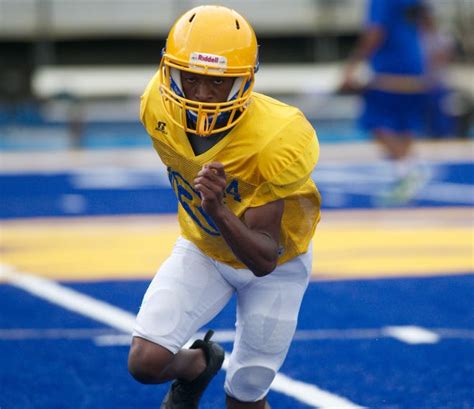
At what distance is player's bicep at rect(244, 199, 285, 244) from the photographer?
4.32 meters

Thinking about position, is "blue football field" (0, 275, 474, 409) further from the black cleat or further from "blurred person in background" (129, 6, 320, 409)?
"blurred person in background" (129, 6, 320, 409)

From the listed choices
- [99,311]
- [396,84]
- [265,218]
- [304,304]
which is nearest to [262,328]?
[265,218]

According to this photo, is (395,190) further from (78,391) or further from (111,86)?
(111,86)

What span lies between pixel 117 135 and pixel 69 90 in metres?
1.79

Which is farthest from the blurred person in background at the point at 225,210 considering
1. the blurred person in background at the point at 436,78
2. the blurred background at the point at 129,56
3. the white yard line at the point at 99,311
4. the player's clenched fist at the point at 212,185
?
the blurred background at the point at 129,56

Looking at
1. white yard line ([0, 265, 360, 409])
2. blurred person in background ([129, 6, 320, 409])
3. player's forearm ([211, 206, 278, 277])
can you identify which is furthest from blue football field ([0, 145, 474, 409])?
player's forearm ([211, 206, 278, 277])


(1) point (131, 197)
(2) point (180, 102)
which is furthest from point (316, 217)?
(1) point (131, 197)

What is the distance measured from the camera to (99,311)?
7.38 meters

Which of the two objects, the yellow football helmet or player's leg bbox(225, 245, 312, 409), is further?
player's leg bbox(225, 245, 312, 409)

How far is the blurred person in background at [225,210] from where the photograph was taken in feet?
14.0

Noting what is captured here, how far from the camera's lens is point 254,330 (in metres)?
4.61

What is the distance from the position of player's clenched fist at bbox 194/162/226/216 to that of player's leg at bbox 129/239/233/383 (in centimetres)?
63

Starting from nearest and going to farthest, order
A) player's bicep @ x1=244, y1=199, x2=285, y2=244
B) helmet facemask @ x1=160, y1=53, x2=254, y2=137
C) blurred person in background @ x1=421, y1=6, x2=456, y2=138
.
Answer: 1. helmet facemask @ x1=160, y1=53, x2=254, y2=137
2. player's bicep @ x1=244, y1=199, x2=285, y2=244
3. blurred person in background @ x1=421, y1=6, x2=456, y2=138

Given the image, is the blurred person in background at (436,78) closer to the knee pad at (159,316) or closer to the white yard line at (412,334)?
the white yard line at (412,334)
